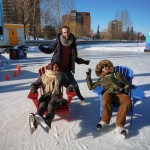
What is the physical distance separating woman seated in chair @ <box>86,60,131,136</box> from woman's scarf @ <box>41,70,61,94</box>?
23.4 inches

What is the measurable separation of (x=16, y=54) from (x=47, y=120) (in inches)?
436

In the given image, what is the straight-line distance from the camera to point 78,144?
290cm

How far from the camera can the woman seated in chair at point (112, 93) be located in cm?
308

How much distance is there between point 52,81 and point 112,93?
1086 mm

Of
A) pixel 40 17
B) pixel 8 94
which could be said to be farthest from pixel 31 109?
pixel 40 17

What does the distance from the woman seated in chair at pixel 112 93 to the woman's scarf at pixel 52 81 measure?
594 millimetres

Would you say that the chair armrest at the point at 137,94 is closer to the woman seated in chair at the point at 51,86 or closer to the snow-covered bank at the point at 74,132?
the snow-covered bank at the point at 74,132

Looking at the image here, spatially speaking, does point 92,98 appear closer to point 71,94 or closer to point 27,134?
point 71,94

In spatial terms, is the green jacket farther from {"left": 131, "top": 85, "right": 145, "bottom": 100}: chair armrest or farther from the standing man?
the standing man

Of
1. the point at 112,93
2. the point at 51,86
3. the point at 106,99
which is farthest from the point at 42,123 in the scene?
the point at 112,93

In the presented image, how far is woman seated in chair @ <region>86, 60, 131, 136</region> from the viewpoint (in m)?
3.08

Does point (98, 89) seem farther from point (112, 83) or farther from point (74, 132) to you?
point (74, 132)

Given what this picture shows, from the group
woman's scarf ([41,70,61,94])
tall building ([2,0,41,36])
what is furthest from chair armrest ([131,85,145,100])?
tall building ([2,0,41,36])

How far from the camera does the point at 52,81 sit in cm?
354
